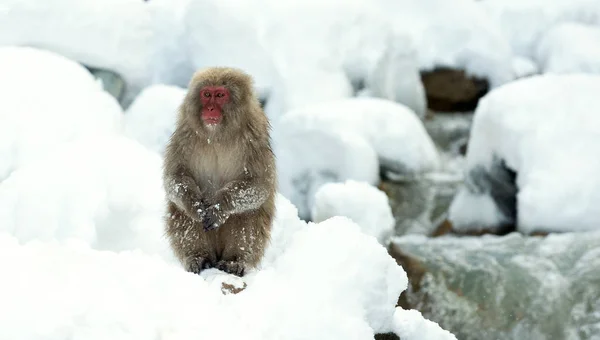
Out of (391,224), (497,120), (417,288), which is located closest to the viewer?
(417,288)

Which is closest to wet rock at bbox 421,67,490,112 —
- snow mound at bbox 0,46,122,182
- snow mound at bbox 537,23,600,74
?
snow mound at bbox 537,23,600,74

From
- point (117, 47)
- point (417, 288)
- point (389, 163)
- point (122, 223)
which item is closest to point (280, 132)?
point (389, 163)

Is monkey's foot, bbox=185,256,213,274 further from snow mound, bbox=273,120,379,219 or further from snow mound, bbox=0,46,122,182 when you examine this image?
snow mound, bbox=273,120,379,219

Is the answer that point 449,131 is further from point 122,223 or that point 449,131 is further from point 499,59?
point 122,223

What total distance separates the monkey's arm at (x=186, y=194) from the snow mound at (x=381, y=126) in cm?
488

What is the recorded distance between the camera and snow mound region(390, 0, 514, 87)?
435 inches

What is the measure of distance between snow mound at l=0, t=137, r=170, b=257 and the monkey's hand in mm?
613

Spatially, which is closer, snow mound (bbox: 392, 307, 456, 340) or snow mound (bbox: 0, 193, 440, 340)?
snow mound (bbox: 0, 193, 440, 340)

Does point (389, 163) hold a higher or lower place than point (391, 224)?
lower

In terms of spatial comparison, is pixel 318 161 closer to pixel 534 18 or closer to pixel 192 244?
pixel 192 244

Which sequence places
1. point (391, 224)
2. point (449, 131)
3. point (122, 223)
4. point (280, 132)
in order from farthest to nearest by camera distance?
1. point (449, 131)
2. point (280, 132)
3. point (391, 224)
4. point (122, 223)

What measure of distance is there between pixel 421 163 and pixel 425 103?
2672 millimetres

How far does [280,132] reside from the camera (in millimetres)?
8008

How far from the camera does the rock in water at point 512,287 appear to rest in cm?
499
